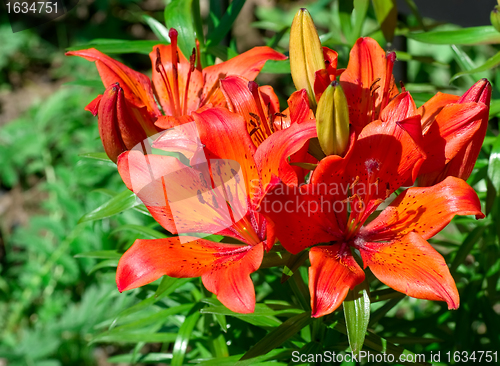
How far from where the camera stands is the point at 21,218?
233 centimetres

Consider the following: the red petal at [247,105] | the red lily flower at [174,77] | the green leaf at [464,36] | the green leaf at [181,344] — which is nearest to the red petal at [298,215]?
the red petal at [247,105]

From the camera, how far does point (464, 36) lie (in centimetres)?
102

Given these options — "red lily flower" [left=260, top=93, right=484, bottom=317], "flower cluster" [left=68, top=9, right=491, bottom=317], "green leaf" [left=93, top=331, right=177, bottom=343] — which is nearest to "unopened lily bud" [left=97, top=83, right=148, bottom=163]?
"flower cluster" [left=68, top=9, right=491, bottom=317]

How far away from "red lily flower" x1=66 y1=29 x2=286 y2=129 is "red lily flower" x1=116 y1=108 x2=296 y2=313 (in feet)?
0.34

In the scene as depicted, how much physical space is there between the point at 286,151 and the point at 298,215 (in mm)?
85

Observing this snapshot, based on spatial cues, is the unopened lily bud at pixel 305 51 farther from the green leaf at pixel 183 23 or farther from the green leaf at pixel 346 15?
the green leaf at pixel 346 15

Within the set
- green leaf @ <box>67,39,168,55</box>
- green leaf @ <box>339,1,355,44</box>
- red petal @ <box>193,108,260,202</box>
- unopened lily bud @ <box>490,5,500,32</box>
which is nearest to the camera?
red petal @ <box>193,108,260,202</box>

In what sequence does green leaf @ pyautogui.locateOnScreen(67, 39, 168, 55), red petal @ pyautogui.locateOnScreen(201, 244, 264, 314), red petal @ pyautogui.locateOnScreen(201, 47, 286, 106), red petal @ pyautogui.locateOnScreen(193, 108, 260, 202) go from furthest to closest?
green leaf @ pyautogui.locateOnScreen(67, 39, 168, 55) < red petal @ pyautogui.locateOnScreen(201, 47, 286, 106) < red petal @ pyautogui.locateOnScreen(193, 108, 260, 202) < red petal @ pyautogui.locateOnScreen(201, 244, 264, 314)

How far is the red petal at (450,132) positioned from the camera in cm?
65

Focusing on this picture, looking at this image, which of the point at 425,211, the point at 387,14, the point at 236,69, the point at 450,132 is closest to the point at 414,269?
the point at 425,211

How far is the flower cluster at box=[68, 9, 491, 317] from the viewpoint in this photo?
617mm

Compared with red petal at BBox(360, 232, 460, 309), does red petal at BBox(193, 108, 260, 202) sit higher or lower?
higher

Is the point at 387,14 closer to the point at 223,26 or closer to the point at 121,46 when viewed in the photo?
the point at 223,26

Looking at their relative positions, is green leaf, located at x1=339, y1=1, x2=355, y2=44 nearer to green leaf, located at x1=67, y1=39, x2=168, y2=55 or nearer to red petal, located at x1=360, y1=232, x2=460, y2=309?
green leaf, located at x1=67, y1=39, x2=168, y2=55
